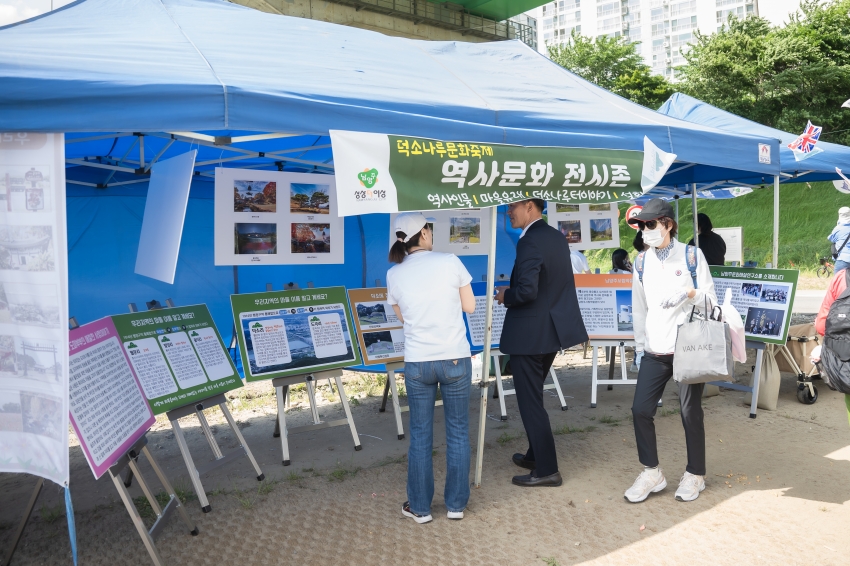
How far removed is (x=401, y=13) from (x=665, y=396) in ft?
82.0

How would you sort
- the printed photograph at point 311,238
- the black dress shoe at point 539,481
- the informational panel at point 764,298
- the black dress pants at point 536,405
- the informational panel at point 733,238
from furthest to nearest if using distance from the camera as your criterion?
the informational panel at point 733,238 → the informational panel at point 764,298 → the printed photograph at point 311,238 → the black dress shoe at point 539,481 → the black dress pants at point 536,405

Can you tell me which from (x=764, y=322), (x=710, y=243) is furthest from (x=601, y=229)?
(x=764, y=322)

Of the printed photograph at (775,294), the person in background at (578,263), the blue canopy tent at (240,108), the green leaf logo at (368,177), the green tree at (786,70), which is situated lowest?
the printed photograph at (775,294)

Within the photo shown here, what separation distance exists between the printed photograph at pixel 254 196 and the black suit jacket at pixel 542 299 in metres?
1.94

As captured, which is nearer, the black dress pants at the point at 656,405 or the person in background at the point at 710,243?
the black dress pants at the point at 656,405

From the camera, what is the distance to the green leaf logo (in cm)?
325

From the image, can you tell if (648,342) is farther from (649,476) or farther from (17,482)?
(17,482)

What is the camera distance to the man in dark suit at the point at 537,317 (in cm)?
396

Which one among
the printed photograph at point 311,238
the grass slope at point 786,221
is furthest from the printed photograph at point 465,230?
the grass slope at point 786,221

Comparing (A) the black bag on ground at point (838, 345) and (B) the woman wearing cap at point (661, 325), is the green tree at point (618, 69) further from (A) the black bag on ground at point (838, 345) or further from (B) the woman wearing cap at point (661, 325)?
(A) the black bag on ground at point (838, 345)

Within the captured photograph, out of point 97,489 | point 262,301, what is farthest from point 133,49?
point 97,489

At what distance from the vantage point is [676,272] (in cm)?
371

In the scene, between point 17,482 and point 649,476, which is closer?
point 649,476

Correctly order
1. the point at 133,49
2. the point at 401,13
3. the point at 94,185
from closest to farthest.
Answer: the point at 133,49 → the point at 94,185 → the point at 401,13
